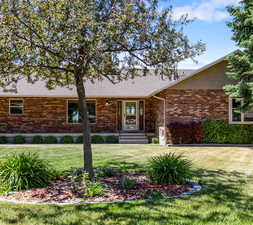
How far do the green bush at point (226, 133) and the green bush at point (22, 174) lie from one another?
1004cm

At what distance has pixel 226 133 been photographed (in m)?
14.4

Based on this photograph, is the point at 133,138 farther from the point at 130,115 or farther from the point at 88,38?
the point at 88,38

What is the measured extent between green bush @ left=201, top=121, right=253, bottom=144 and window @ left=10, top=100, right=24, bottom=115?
11.3 m

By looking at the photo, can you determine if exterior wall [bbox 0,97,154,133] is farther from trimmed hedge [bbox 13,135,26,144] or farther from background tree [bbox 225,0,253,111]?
background tree [bbox 225,0,253,111]

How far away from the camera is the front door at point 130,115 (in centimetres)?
1845

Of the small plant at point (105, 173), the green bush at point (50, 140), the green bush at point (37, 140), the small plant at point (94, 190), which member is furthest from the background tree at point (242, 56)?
the green bush at point (37, 140)

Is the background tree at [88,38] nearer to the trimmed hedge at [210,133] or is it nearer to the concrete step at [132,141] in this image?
the trimmed hedge at [210,133]

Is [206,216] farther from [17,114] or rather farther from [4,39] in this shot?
[17,114]

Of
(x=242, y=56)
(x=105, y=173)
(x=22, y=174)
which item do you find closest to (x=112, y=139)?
(x=242, y=56)

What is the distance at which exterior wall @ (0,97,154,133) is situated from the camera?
58.1 ft

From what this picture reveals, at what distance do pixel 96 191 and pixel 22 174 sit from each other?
1.79 m

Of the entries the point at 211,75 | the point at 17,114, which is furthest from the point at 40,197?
the point at 17,114

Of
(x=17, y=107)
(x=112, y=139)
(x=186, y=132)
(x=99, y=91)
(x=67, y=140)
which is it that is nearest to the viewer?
(x=186, y=132)

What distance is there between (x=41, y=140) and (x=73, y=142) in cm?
196
